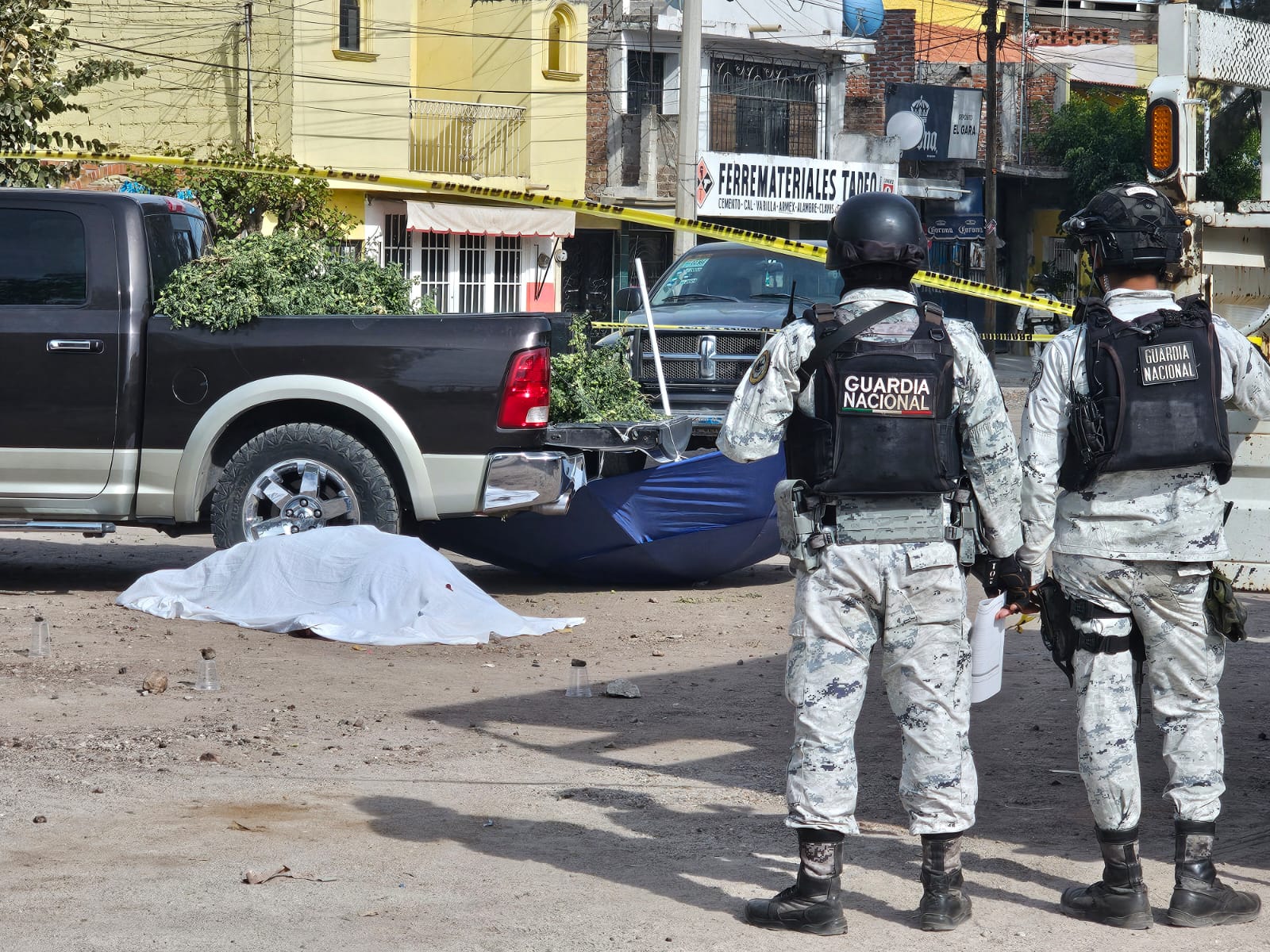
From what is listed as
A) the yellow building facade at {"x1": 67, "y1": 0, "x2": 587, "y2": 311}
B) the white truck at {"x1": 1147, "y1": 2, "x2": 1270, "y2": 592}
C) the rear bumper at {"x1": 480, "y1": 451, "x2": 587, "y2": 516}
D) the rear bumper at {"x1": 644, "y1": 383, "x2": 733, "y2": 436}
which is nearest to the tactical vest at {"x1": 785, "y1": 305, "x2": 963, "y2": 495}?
the white truck at {"x1": 1147, "y1": 2, "x2": 1270, "y2": 592}

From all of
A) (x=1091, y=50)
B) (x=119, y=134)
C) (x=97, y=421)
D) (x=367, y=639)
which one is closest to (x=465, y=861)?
(x=367, y=639)

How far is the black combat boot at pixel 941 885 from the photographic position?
3959 millimetres

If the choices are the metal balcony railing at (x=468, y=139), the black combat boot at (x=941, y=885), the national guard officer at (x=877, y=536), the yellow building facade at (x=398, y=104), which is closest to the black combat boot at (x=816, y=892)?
the national guard officer at (x=877, y=536)

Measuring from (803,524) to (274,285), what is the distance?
4949mm

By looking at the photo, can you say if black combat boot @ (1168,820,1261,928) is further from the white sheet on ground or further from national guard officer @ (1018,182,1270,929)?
the white sheet on ground

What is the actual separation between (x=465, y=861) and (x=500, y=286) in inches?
989

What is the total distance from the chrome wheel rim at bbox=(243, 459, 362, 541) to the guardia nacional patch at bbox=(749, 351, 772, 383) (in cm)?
437

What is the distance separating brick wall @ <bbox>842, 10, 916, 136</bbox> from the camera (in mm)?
35969

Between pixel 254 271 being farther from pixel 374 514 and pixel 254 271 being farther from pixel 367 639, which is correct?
pixel 367 639

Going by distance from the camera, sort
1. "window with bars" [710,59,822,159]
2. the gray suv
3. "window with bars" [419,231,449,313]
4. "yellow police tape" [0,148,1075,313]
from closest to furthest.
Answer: "yellow police tape" [0,148,1075,313] → the gray suv → "window with bars" [419,231,449,313] → "window with bars" [710,59,822,159]

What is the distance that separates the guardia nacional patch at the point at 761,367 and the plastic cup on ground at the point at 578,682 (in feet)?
9.37

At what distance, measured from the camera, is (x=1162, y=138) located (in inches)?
230

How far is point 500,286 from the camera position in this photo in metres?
29.1

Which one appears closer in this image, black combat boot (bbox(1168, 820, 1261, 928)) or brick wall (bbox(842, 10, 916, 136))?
black combat boot (bbox(1168, 820, 1261, 928))
